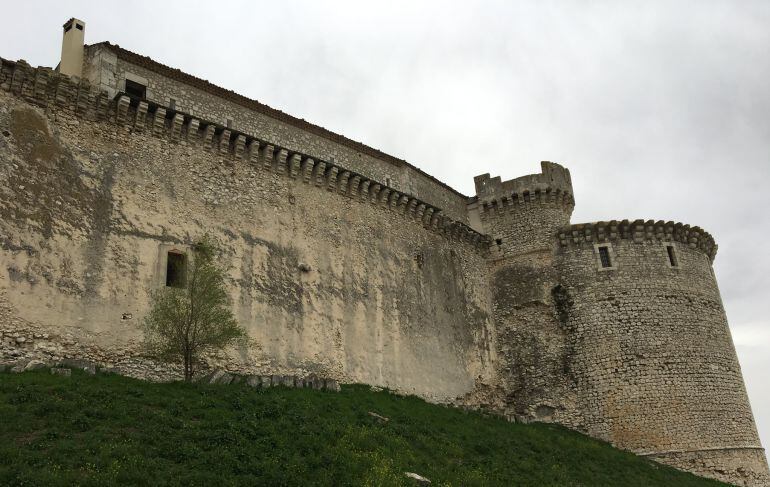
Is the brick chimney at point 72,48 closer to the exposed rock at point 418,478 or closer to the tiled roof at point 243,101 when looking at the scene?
the tiled roof at point 243,101

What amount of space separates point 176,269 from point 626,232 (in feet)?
59.9

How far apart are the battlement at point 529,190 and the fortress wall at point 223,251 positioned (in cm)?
325

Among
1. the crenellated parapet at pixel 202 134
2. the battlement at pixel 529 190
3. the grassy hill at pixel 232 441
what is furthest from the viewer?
the battlement at pixel 529 190

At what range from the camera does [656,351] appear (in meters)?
26.5

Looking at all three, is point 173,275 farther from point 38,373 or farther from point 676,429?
point 676,429

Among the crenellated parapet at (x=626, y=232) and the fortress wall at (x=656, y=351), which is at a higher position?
the crenellated parapet at (x=626, y=232)

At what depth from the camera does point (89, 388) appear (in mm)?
14062

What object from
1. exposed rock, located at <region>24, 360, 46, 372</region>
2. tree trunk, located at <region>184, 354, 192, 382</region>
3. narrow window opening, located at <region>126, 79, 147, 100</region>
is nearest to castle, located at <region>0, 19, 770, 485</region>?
narrow window opening, located at <region>126, 79, 147, 100</region>

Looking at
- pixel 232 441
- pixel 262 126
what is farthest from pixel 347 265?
pixel 232 441

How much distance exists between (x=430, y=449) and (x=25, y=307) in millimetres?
9694

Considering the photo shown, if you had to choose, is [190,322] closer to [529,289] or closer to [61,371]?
[61,371]

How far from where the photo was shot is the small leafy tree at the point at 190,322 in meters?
17.1

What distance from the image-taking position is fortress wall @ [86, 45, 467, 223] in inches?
786

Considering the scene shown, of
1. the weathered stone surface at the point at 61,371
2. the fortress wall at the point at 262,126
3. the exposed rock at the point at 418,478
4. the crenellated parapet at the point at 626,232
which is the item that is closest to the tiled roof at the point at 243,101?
the fortress wall at the point at 262,126
